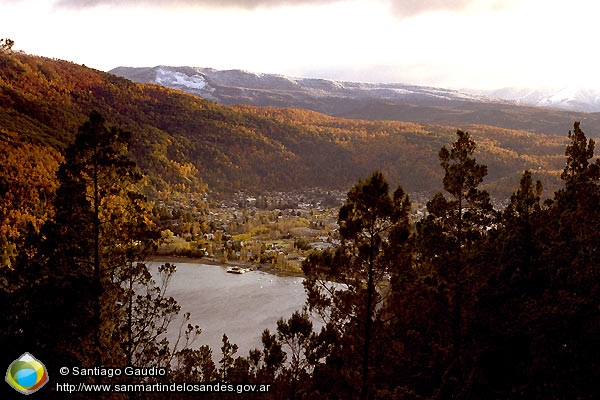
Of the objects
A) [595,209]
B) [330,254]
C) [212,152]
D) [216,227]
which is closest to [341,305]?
[330,254]

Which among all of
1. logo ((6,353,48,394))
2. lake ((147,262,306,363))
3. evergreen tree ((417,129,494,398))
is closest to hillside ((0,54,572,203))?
lake ((147,262,306,363))

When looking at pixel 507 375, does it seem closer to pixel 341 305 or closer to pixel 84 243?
pixel 341 305

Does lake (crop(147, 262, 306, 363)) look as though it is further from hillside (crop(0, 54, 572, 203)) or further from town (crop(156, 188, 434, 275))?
hillside (crop(0, 54, 572, 203))

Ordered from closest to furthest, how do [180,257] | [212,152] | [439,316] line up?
[439,316], [180,257], [212,152]

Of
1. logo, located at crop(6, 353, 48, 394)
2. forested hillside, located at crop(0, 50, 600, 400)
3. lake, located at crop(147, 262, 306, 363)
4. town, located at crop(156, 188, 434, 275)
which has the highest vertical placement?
forested hillside, located at crop(0, 50, 600, 400)

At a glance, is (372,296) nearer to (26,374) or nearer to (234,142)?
(26,374)

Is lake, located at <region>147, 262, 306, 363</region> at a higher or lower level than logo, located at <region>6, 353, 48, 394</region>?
lower
